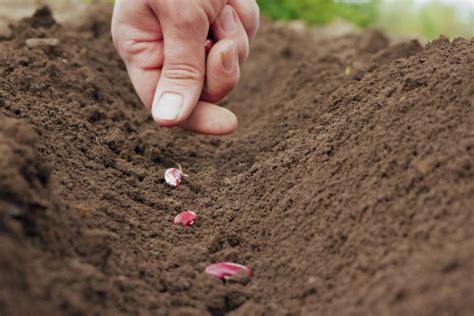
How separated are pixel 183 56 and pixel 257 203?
776mm

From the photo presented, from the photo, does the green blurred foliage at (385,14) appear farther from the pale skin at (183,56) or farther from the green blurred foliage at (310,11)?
the pale skin at (183,56)

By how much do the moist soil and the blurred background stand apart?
412 cm

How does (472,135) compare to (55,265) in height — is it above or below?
above

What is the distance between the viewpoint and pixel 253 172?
299 centimetres

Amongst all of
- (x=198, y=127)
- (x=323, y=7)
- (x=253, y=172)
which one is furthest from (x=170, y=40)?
(x=323, y=7)

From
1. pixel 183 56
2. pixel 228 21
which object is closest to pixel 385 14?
pixel 228 21

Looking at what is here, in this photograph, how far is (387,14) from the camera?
26.9ft

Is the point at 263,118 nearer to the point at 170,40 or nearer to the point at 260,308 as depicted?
the point at 170,40

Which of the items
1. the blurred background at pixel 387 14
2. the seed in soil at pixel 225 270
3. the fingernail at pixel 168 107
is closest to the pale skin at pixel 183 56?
the fingernail at pixel 168 107

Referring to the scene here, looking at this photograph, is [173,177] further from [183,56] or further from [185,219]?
[183,56]

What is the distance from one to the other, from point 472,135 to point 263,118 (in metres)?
2.14

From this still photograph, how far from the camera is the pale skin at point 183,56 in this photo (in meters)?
2.74

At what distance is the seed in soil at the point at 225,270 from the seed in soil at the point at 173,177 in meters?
0.85

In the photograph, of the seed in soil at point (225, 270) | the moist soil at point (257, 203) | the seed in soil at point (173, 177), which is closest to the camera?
the moist soil at point (257, 203)
